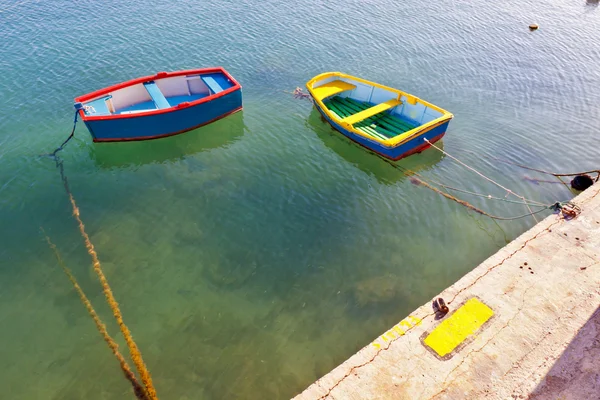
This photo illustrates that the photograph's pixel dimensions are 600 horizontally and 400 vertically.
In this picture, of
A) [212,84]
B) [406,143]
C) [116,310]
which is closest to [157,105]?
[212,84]

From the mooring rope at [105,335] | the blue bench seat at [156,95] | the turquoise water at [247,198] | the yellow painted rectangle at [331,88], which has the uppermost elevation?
the yellow painted rectangle at [331,88]

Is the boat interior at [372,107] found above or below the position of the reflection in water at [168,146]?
above

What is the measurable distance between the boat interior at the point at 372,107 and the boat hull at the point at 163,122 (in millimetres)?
4962

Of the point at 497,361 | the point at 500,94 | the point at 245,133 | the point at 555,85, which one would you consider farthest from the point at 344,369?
the point at 555,85

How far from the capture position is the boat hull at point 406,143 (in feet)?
54.6

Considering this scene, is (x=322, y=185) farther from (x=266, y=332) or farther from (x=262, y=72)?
(x=262, y=72)

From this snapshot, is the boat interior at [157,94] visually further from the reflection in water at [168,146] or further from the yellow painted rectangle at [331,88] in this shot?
the yellow painted rectangle at [331,88]

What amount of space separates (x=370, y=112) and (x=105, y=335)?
14582 millimetres

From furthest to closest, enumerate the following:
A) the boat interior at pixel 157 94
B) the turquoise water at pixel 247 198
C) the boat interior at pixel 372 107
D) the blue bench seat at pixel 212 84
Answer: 1. the blue bench seat at pixel 212 84
2. the boat interior at pixel 372 107
3. the boat interior at pixel 157 94
4. the turquoise water at pixel 247 198

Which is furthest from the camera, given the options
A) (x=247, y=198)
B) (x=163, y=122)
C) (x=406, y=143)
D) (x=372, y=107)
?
(x=372, y=107)

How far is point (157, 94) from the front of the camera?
18.2 meters

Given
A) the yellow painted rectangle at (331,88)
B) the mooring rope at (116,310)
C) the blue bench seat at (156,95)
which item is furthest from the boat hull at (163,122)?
the yellow painted rectangle at (331,88)

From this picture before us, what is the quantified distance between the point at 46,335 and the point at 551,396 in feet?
45.7

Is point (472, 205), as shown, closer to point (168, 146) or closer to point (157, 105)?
point (168, 146)
